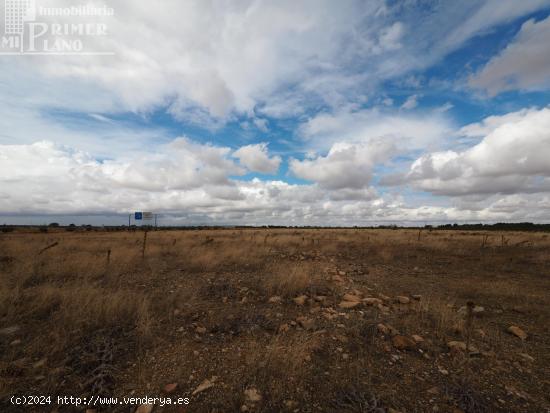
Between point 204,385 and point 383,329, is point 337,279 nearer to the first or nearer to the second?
point 383,329

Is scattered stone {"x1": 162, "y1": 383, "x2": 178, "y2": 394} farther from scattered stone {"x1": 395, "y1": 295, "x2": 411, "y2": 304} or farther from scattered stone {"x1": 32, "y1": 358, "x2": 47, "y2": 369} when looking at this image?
scattered stone {"x1": 395, "y1": 295, "x2": 411, "y2": 304}

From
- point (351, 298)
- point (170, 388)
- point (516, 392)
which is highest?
point (351, 298)

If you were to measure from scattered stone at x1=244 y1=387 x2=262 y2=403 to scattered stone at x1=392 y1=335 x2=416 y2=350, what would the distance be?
2536 mm

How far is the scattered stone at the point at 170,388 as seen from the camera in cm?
346

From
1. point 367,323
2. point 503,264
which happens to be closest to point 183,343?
point 367,323

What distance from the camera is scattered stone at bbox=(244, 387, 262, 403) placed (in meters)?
3.34

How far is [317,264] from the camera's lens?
12.2 meters

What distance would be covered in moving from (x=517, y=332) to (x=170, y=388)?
6.16 m

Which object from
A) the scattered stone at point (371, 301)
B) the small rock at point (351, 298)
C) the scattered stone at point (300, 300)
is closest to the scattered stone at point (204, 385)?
the scattered stone at point (300, 300)

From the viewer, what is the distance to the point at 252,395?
134 inches

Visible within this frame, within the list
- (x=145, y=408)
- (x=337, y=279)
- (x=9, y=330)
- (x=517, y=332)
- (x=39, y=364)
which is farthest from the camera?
(x=337, y=279)

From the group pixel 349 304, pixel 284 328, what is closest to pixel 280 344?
pixel 284 328

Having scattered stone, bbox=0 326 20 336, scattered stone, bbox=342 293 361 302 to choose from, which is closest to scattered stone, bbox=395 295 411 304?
scattered stone, bbox=342 293 361 302

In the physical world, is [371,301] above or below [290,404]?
above
